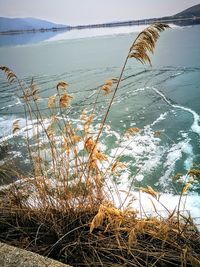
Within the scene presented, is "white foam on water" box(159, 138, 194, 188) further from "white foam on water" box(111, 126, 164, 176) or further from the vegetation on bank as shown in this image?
the vegetation on bank

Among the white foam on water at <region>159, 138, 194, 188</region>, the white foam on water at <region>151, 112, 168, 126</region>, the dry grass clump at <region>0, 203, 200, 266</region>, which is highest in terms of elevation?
the dry grass clump at <region>0, 203, 200, 266</region>

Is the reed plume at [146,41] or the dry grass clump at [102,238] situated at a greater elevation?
the reed plume at [146,41]

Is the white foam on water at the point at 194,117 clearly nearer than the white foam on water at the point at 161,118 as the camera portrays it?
Yes

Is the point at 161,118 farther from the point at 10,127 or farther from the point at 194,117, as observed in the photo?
the point at 10,127

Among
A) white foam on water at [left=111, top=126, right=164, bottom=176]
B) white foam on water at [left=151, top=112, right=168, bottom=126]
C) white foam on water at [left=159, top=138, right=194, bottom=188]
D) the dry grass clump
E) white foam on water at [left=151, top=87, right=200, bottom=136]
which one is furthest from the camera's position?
white foam on water at [left=151, top=112, right=168, bottom=126]

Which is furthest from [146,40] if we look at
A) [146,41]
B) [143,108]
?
[143,108]

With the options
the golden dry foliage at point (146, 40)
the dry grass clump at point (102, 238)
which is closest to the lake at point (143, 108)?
the dry grass clump at point (102, 238)

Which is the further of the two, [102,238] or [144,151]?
[144,151]

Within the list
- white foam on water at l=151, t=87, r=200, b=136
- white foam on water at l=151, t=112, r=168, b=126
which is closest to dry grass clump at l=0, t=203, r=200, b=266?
white foam on water at l=151, t=87, r=200, b=136

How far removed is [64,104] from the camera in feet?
8.76

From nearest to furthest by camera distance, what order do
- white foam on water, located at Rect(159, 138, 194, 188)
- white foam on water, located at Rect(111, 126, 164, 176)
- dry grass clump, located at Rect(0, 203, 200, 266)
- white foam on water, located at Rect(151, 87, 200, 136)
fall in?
1. dry grass clump, located at Rect(0, 203, 200, 266)
2. white foam on water, located at Rect(159, 138, 194, 188)
3. white foam on water, located at Rect(111, 126, 164, 176)
4. white foam on water, located at Rect(151, 87, 200, 136)

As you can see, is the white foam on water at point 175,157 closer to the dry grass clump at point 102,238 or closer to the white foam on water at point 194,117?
the white foam on water at point 194,117

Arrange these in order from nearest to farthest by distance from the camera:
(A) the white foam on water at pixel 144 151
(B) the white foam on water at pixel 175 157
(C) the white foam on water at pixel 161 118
Result: (B) the white foam on water at pixel 175 157, (A) the white foam on water at pixel 144 151, (C) the white foam on water at pixel 161 118

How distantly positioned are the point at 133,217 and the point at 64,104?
1178 mm
